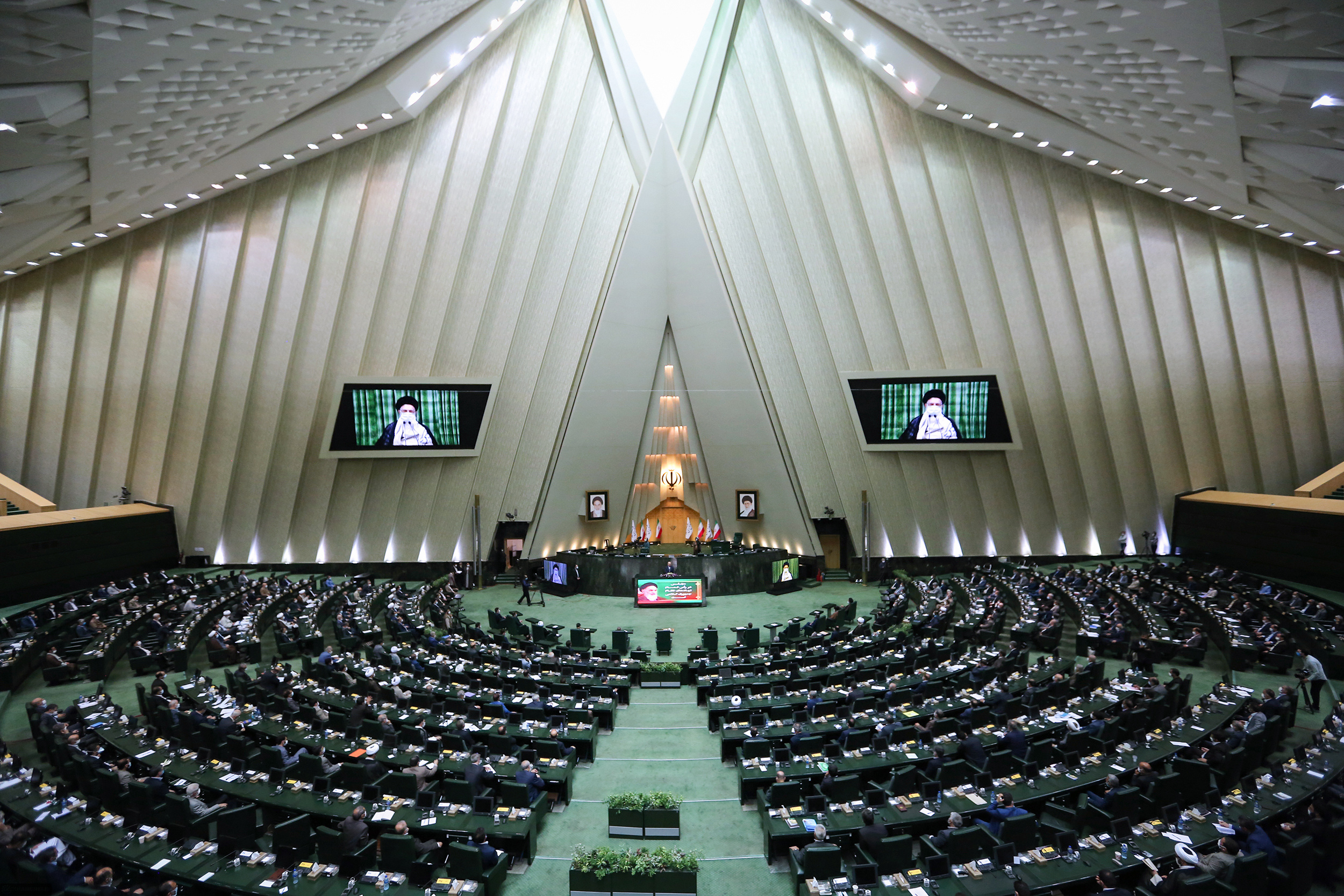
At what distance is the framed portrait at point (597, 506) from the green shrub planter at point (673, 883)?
856 inches

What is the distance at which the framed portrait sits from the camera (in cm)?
2823

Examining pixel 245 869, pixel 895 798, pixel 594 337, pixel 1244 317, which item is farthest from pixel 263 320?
pixel 1244 317

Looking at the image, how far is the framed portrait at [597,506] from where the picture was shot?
28234 millimetres

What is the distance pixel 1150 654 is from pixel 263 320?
25616 mm

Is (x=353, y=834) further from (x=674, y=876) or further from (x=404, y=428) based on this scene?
→ (x=404, y=428)

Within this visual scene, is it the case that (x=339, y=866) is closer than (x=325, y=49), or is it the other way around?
(x=339, y=866)

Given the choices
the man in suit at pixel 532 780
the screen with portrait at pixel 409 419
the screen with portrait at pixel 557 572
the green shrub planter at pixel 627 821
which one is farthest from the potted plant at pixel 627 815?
the screen with portrait at pixel 409 419

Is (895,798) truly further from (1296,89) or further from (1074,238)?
(1074,238)

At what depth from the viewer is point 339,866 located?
6.77m

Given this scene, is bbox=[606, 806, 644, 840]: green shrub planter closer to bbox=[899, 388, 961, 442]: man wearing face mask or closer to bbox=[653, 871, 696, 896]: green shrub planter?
bbox=[653, 871, 696, 896]: green shrub planter

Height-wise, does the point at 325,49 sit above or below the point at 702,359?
above

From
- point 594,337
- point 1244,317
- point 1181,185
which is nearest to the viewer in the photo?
point 1181,185

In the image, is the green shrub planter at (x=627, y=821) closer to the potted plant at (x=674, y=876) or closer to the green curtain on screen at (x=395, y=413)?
the potted plant at (x=674, y=876)

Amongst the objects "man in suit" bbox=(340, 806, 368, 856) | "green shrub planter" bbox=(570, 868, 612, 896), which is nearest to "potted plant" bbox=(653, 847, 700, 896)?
"green shrub planter" bbox=(570, 868, 612, 896)
